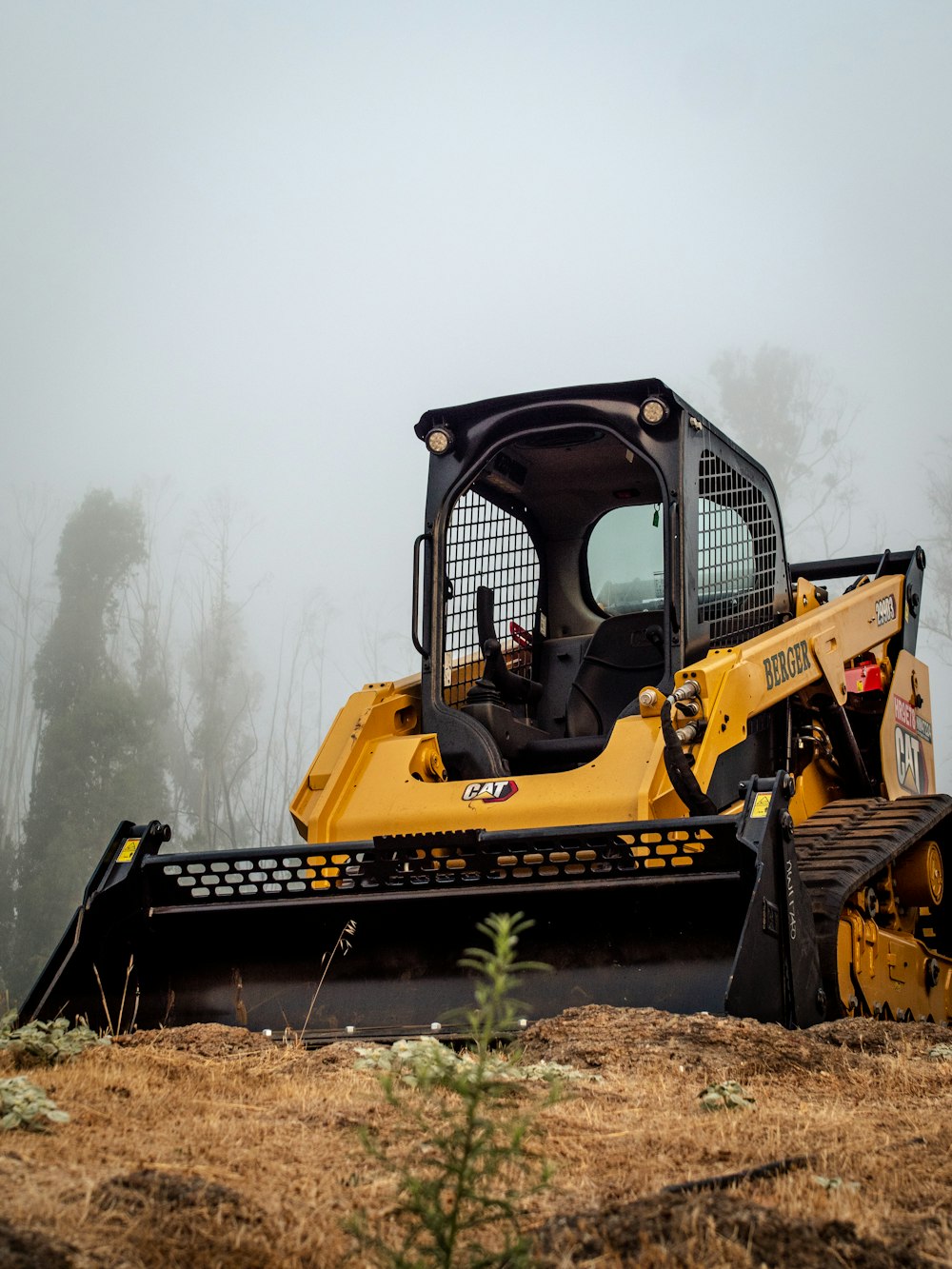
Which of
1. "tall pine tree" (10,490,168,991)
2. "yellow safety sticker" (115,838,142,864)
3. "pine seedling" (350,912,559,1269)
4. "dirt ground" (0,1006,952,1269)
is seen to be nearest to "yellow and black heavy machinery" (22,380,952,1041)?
"yellow safety sticker" (115,838,142,864)

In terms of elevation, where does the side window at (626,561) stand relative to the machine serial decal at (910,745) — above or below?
above

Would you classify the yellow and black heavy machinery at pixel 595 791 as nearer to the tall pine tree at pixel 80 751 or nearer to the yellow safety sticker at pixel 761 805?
the yellow safety sticker at pixel 761 805

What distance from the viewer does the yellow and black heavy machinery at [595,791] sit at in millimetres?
5145

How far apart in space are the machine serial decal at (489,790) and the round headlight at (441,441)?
1.68 metres

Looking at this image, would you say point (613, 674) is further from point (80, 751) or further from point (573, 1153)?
point (80, 751)

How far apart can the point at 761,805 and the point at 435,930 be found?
4.19 ft

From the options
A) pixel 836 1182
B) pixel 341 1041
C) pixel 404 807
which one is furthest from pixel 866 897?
pixel 836 1182

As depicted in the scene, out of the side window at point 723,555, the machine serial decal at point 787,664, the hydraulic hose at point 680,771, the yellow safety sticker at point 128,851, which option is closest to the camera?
the hydraulic hose at point 680,771

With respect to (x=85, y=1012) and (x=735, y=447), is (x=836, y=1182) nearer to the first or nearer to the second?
(x=85, y=1012)

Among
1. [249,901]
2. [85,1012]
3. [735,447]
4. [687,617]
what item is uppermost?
[735,447]

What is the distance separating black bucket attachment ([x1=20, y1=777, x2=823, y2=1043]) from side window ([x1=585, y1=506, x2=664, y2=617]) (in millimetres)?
2060

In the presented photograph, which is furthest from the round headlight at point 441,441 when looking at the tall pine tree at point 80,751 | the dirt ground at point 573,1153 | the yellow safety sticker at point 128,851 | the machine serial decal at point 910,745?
the tall pine tree at point 80,751

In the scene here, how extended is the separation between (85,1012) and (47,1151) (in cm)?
290

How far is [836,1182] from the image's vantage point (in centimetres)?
271
